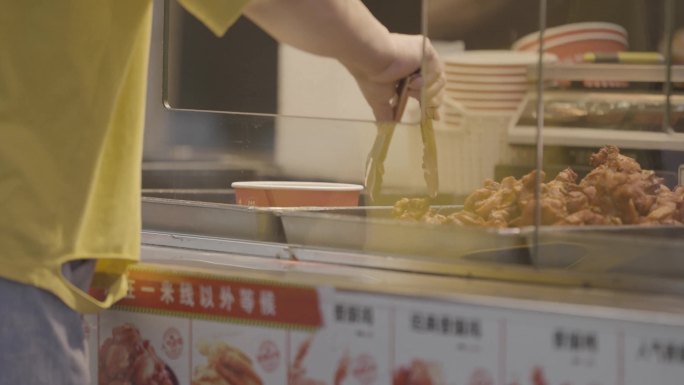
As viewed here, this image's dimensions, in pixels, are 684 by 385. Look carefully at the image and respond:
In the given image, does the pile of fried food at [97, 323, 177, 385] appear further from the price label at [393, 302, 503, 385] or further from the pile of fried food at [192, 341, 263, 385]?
the price label at [393, 302, 503, 385]

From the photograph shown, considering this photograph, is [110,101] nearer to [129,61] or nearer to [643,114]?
[129,61]

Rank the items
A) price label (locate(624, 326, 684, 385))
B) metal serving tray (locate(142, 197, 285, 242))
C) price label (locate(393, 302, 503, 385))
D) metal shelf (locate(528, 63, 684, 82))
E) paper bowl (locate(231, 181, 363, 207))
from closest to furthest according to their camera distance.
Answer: price label (locate(624, 326, 684, 385)) → price label (locate(393, 302, 503, 385)) → metal shelf (locate(528, 63, 684, 82)) → metal serving tray (locate(142, 197, 285, 242)) → paper bowl (locate(231, 181, 363, 207))

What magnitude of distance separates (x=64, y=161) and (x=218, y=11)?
0.25m

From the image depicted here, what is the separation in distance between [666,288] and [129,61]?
0.69 m

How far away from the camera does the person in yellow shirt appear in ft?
4.61

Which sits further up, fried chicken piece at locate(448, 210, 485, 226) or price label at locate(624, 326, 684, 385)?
fried chicken piece at locate(448, 210, 485, 226)

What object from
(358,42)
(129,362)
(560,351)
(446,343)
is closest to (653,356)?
(560,351)

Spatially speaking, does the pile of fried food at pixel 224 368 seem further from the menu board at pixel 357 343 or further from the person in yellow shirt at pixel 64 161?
the person in yellow shirt at pixel 64 161

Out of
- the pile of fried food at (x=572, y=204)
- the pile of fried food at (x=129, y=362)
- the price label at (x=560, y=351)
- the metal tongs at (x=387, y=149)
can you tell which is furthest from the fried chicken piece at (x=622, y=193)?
the pile of fried food at (x=129, y=362)

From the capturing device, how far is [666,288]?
1.38 m

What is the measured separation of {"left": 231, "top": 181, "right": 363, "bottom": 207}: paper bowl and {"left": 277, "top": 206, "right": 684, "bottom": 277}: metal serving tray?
273 mm

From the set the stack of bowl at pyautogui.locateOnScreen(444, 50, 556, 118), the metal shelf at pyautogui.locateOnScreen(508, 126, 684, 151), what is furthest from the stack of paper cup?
the metal shelf at pyautogui.locateOnScreen(508, 126, 684, 151)

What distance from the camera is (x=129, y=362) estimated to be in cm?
163

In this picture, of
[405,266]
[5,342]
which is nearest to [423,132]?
[405,266]
